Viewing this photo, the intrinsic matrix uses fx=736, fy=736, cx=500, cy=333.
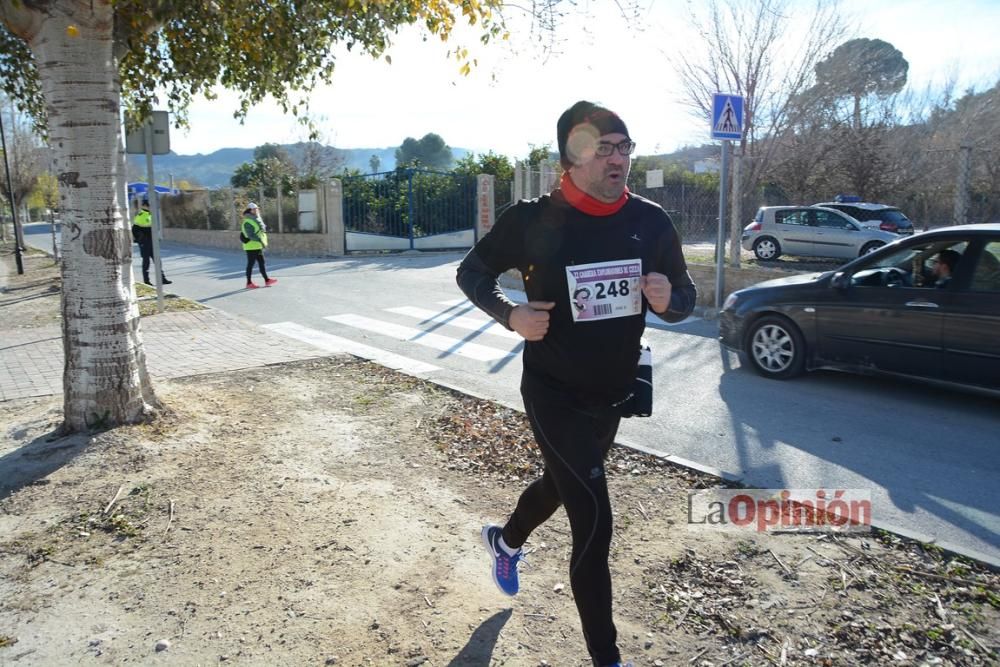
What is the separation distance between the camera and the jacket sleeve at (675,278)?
9.25 feet

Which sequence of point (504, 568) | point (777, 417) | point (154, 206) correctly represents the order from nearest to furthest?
point (504, 568) → point (777, 417) → point (154, 206)

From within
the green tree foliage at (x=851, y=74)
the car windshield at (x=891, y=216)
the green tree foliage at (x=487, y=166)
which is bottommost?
the car windshield at (x=891, y=216)

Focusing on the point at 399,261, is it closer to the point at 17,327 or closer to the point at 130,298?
the point at 17,327

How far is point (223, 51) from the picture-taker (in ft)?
21.4

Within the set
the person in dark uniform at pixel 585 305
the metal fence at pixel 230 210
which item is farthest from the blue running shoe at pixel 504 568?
the metal fence at pixel 230 210

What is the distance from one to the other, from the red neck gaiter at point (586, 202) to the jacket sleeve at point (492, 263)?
0.22m

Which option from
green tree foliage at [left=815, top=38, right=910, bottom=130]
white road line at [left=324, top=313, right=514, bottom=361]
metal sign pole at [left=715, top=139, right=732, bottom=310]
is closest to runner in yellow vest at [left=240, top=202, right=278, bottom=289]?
white road line at [left=324, top=313, right=514, bottom=361]

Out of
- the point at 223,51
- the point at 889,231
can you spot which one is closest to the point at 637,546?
the point at 223,51

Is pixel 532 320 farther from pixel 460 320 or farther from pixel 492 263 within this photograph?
pixel 460 320

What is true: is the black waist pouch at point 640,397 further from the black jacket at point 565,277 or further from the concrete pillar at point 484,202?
the concrete pillar at point 484,202

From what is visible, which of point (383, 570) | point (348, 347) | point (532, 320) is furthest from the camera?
point (348, 347)

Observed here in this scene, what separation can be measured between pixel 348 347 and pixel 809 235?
11955 millimetres
